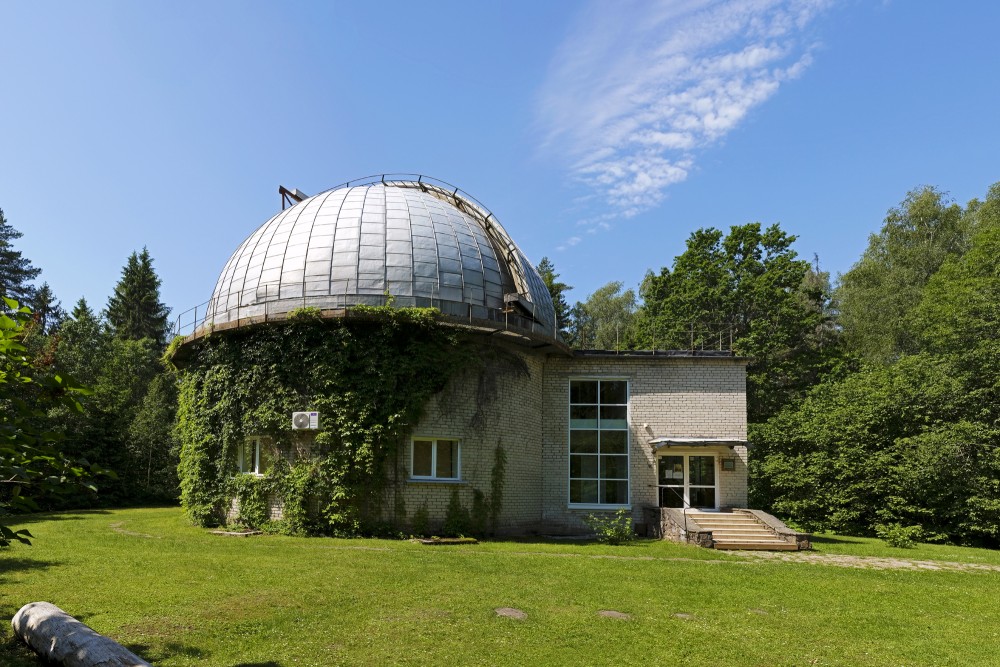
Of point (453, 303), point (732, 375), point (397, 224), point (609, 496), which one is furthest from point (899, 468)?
point (397, 224)

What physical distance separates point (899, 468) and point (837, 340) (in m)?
18.6

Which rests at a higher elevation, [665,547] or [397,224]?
[397,224]

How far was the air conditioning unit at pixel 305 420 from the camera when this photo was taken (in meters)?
16.7

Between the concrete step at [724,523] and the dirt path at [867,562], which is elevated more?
the concrete step at [724,523]

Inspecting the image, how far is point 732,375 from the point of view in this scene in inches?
825

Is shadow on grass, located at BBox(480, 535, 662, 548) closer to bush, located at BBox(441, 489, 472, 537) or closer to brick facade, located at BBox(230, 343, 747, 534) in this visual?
bush, located at BBox(441, 489, 472, 537)

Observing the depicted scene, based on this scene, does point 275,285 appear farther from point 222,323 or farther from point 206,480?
point 206,480

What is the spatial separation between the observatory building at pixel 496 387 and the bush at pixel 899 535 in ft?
13.0

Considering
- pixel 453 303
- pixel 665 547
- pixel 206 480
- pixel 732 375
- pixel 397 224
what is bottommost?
pixel 665 547

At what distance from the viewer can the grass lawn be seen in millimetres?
6922

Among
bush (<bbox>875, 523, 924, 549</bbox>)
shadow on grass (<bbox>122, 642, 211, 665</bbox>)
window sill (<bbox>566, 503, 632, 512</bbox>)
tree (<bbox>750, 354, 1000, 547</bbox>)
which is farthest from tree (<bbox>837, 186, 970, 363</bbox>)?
shadow on grass (<bbox>122, 642, 211, 665</bbox>)

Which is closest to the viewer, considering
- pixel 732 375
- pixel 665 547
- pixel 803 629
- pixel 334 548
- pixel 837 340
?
pixel 803 629

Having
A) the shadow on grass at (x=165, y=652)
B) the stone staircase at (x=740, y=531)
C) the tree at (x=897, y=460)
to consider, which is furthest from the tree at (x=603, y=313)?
the shadow on grass at (x=165, y=652)

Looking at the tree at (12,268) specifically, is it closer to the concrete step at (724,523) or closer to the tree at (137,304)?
the tree at (137,304)
